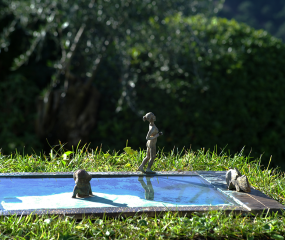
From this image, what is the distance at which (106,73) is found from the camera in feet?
22.2

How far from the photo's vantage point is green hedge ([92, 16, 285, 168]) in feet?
20.0

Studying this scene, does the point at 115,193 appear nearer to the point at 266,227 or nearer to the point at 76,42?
the point at 266,227

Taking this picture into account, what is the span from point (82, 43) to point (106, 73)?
73 centimetres

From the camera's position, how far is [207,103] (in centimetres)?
607

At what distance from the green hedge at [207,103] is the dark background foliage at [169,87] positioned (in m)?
0.02

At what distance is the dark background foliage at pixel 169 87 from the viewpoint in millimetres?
6031

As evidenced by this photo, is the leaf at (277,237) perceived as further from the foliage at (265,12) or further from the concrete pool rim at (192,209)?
the foliage at (265,12)

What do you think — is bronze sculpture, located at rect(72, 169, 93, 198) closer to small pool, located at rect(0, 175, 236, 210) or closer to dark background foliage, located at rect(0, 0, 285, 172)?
small pool, located at rect(0, 175, 236, 210)

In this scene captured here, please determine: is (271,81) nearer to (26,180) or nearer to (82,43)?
(82,43)

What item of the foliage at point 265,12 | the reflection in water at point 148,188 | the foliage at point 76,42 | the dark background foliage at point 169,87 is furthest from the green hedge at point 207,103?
the foliage at point 265,12

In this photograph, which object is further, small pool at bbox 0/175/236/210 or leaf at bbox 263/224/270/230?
small pool at bbox 0/175/236/210

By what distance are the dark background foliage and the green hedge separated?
17 mm

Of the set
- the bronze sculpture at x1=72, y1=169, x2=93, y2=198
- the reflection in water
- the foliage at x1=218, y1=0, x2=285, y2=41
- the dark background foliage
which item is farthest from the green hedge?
the foliage at x1=218, y1=0, x2=285, y2=41

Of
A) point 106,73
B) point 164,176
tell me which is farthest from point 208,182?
point 106,73
